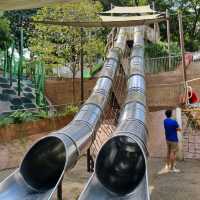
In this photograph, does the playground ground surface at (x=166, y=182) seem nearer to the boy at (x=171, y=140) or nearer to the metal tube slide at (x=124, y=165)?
the boy at (x=171, y=140)

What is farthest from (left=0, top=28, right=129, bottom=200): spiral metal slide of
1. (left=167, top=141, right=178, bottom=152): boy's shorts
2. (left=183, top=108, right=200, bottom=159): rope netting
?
(left=183, top=108, right=200, bottom=159): rope netting

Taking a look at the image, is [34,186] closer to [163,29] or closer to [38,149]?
[38,149]

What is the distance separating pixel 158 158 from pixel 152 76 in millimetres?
8246

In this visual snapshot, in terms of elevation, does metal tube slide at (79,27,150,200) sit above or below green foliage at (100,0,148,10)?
below

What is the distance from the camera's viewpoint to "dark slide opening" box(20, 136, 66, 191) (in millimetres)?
8078

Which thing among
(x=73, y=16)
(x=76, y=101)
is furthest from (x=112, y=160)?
(x=73, y=16)

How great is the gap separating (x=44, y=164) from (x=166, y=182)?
2.98 metres

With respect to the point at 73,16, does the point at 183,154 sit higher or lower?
lower

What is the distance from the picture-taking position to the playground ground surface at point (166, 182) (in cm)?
932

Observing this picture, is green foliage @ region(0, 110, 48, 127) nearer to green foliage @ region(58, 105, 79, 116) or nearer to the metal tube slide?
green foliage @ region(58, 105, 79, 116)

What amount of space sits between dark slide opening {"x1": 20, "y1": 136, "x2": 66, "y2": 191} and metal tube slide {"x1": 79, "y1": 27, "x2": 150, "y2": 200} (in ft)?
2.20

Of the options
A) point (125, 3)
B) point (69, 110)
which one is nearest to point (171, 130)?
point (69, 110)

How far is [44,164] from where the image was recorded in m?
8.62

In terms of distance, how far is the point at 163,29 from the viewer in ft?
118
